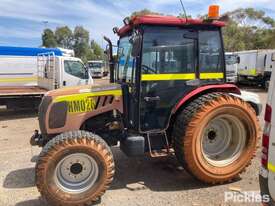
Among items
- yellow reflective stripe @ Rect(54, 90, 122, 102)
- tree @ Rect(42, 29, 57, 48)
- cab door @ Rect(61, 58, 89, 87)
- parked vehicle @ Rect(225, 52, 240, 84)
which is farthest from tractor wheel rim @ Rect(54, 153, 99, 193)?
tree @ Rect(42, 29, 57, 48)

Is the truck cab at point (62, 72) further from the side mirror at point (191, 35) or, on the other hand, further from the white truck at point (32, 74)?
the side mirror at point (191, 35)

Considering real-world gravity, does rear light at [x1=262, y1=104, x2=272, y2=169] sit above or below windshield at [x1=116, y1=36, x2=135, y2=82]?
below

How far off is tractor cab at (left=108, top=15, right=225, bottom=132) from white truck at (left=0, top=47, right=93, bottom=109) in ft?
25.5

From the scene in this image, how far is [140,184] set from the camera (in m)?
4.98

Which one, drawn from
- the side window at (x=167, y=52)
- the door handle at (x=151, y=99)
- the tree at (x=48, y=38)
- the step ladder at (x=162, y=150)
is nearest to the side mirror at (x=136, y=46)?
the side window at (x=167, y=52)

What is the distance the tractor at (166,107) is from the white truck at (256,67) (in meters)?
17.5

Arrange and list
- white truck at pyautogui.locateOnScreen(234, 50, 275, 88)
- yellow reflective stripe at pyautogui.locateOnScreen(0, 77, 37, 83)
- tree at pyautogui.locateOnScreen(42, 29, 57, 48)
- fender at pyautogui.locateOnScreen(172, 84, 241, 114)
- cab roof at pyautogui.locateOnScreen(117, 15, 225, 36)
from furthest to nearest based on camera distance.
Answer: tree at pyautogui.locateOnScreen(42, 29, 57, 48) < white truck at pyautogui.locateOnScreen(234, 50, 275, 88) < yellow reflective stripe at pyautogui.locateOnScreen(0, 77, 37, 83) < fender at pyautogui.locateOnScreen(172, 84, 241, 114) < cab roof at pyautogui.locateOnScreen(117, 15, 225, 36)

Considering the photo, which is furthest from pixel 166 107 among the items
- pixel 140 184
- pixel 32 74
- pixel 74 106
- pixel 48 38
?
pixel 48 38

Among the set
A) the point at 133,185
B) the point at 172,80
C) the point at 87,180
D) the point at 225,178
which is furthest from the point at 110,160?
the point at 225,178

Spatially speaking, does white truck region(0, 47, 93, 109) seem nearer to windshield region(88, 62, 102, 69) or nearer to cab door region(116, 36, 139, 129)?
cab door region(116, 36, 139, 129)

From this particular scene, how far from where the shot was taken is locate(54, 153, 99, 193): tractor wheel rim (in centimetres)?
428

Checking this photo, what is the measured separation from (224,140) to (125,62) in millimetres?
2039

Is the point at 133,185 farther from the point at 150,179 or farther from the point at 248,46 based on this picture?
the point at 248,46

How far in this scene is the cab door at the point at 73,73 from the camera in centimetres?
1240
